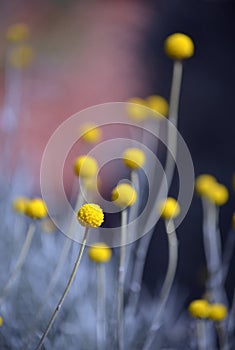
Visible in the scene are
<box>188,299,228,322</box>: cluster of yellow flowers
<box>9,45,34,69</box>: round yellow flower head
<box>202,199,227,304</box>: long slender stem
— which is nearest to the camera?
<box>188,299,228,322</box>: cluster of yellow flowers

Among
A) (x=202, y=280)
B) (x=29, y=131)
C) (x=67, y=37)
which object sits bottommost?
(x=202, y=280)

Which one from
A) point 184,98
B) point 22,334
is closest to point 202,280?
point 22,334

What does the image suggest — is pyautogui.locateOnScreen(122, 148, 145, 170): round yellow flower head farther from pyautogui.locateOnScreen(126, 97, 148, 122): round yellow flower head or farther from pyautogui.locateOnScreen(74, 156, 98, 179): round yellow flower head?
pyautogui.locateOnScreen(126, 97, 148, 122): round yellow flower head

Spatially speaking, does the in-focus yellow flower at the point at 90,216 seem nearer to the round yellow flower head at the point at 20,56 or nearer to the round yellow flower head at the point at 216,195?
the round yellow flower head at the point at 216,195

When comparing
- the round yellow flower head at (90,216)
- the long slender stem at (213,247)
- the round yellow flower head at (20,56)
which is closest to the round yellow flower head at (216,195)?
the long slender stem at (213,247)

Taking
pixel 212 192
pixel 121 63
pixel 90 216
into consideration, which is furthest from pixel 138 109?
pixel 121 63

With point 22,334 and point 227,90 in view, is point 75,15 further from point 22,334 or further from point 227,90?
point 22,334

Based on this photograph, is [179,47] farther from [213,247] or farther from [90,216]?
[213,247]

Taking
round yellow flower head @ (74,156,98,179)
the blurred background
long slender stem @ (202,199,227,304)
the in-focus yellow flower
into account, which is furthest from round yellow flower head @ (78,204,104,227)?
the blurred background
